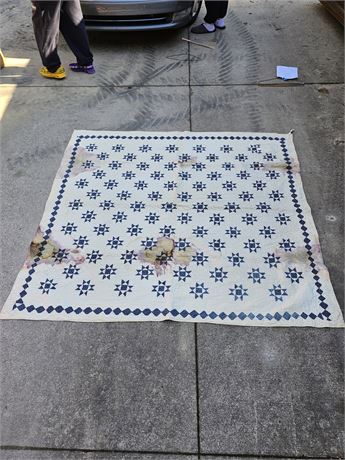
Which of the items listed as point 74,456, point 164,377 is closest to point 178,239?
point 164,377

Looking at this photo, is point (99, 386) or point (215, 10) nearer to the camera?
point (99, 386)

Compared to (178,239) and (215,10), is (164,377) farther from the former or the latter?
(215,10)

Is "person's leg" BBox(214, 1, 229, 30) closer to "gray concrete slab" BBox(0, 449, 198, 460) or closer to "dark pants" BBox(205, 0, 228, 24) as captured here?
"dark pants" BBox(205, 0, 228, 24)

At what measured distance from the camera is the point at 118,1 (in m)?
3.42

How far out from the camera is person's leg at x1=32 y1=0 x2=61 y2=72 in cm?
305

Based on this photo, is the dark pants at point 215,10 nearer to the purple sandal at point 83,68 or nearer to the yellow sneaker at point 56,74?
the purple sandal at point 83,68

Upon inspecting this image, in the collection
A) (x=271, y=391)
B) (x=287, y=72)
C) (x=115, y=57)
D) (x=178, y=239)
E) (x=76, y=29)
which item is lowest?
(x=271, y=391)

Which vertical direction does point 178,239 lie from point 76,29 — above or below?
below

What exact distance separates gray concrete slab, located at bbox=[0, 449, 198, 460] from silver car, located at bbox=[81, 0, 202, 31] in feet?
11.2

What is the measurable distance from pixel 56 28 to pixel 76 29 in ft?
0.57

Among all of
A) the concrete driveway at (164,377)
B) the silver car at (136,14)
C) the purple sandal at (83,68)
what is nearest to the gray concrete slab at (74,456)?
the concrete driveway at (164,377)

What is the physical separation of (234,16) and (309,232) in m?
3.17

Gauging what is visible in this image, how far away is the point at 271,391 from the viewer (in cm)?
171

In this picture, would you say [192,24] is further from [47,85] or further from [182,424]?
[182,424]
